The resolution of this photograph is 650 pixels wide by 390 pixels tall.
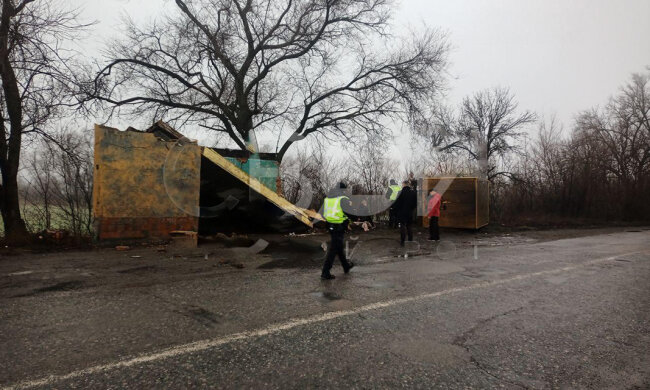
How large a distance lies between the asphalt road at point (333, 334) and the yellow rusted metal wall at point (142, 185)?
444 cm

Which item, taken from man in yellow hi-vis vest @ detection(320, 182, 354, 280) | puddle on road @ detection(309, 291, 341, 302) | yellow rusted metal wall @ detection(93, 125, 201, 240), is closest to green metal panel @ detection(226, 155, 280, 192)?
yellow rusted metal wall @ detection(93, 125, 201, 240)

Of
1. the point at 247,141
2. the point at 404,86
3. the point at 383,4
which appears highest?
the point at 383,4

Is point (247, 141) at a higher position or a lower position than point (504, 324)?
higher

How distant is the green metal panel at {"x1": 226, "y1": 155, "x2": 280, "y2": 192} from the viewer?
560 inches

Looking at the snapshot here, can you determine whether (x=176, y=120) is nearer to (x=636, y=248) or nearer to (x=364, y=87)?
(x=364, y=87)

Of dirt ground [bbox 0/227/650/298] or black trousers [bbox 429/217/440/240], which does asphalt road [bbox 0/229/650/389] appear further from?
black trousers [bbox 429/217/440/240]

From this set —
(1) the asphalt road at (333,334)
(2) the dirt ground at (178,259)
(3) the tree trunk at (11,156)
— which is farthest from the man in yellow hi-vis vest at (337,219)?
(3) the tree trunk at (11,156)

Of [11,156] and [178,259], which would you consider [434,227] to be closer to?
[178,259]

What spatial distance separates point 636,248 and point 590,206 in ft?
55.1

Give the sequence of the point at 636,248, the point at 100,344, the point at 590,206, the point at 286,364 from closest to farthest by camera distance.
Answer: the point at 286,364 < the point at 100,344 < the point at 636,248 < the point at 590,206

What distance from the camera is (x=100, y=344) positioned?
3.32 meters

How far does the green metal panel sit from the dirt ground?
341 cm

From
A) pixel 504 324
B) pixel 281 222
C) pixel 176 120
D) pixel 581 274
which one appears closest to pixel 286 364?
pixel 504 324

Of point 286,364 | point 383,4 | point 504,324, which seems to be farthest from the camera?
point 383,4
